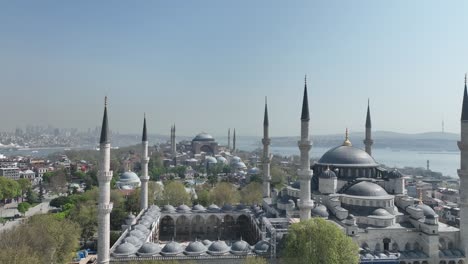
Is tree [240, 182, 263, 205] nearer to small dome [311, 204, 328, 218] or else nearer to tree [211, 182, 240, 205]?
tree [211, 182, 240, 205]

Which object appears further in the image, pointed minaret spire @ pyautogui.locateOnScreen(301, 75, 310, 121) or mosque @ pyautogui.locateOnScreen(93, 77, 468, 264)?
pointed minaret spire @ pyautogui.locateOnScreen(301, 75, 310, 121)

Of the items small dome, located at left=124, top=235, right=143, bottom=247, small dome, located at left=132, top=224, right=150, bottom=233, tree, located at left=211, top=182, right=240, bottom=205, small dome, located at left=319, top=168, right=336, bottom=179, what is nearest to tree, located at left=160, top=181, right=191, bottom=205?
tree, located at left=211, top=182, right=240, bottom=205

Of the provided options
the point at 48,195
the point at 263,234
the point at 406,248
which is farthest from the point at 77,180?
the point at 406,248

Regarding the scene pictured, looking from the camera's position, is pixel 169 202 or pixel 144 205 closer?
pixel 144 205

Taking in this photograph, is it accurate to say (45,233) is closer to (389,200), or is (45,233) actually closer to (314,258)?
(314,258)

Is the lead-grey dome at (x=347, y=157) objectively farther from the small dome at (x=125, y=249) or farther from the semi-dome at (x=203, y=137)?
the semi-dome at (x=203, y=137)

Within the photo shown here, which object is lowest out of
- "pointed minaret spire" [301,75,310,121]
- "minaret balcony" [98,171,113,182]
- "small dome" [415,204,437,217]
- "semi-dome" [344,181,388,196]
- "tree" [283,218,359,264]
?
"tree" [283,218,359,264]

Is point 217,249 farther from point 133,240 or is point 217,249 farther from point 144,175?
point 144,175
